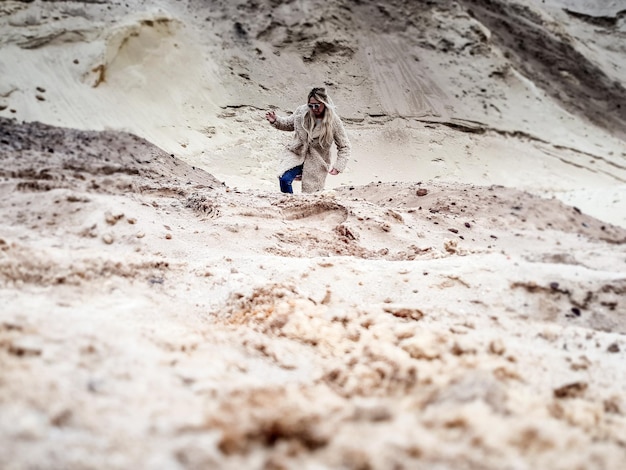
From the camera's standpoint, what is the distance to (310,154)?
201 inches

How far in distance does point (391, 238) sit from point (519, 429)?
2614mm

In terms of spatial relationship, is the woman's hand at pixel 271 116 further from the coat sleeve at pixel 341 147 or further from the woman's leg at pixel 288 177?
the coat sleeve at pixel 341 147

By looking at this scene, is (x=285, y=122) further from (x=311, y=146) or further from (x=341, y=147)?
(x=341, y=147)

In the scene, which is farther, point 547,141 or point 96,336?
point 547,141

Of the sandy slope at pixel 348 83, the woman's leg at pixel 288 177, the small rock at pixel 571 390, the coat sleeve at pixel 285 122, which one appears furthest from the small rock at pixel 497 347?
the sandy slope at pixel 348 83

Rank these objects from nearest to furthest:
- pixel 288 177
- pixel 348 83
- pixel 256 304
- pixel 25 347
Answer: pixel 25 347 → pixel 256 304 → pixel 288 177 → pixel 348 83

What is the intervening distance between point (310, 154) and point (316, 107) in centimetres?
54

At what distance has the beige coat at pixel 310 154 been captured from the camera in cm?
505

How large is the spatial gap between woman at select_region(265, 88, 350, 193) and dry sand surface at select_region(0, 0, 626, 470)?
735 mm

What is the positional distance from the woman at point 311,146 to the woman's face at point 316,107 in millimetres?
11

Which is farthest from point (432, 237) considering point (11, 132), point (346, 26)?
point (346, 26)

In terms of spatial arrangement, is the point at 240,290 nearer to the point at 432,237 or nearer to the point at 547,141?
the point at 432,237

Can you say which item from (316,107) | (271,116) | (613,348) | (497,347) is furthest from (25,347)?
(271,116)

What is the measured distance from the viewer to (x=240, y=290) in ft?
6.74
